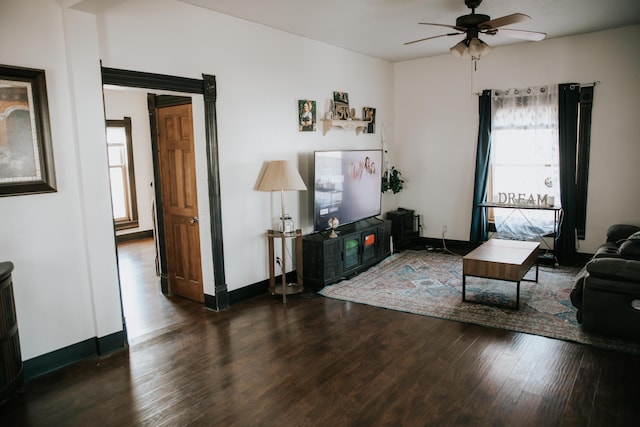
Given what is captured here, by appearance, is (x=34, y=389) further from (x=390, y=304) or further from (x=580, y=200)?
(x=580, y=200)

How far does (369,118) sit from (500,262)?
3.07 meters

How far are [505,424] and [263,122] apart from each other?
11.5 ft

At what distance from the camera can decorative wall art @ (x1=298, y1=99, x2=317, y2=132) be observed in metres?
5.23

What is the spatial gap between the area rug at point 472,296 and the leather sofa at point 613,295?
4.1 inches

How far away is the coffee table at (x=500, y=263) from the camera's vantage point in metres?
4.20

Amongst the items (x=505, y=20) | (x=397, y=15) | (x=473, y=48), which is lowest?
(x=473, y=48)

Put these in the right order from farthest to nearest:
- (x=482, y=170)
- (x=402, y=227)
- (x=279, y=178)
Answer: (x=402, y=227), (x=482, y=170), (x=279, y=178)

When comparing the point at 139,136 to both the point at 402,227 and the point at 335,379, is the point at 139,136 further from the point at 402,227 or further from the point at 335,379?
the point at 335,379

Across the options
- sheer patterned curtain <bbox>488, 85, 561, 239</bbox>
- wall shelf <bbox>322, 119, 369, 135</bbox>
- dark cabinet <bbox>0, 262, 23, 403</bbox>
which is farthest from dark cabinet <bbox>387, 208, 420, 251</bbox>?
dark cabinet <bbox>0, 262, 23, 403</bbox>

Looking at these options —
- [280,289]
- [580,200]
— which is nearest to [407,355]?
[280,289]

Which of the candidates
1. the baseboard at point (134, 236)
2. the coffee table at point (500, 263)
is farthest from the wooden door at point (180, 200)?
the baseboard at point (134, 236)

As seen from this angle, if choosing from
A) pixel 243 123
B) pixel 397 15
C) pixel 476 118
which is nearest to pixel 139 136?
pixel 243 123

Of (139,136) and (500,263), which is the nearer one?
(500,263)

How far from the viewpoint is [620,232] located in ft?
16.7
